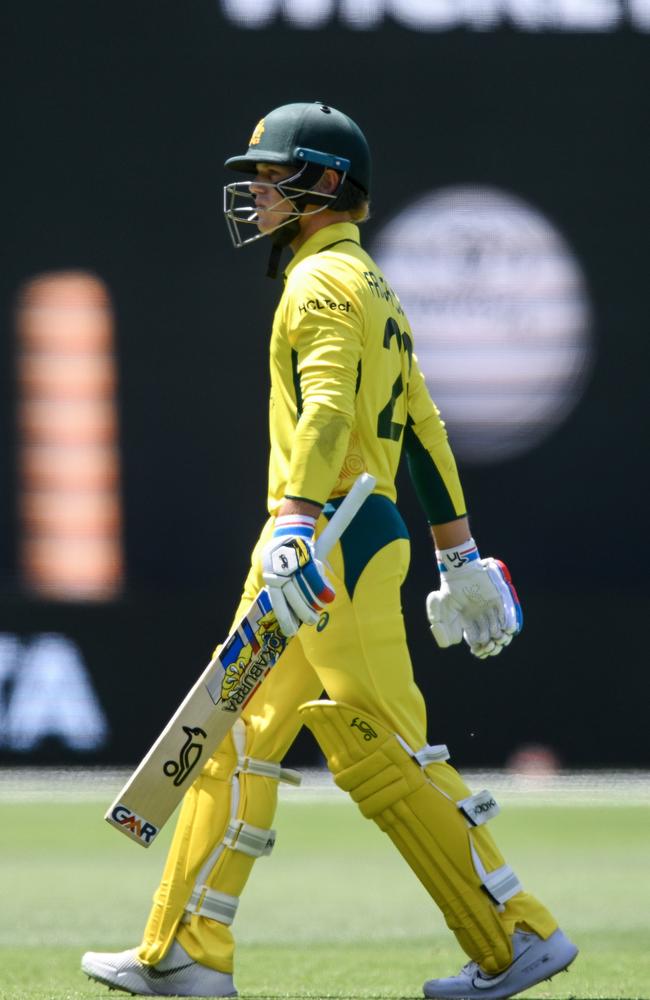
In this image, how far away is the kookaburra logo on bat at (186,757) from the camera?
3146 mm

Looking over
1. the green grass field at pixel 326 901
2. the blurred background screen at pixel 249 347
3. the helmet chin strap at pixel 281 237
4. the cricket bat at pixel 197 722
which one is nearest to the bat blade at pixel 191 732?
the cricket bat at pixel 197 722

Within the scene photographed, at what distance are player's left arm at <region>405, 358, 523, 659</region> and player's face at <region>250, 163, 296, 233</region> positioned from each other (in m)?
0.37

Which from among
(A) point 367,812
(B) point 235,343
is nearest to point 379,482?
(A) point 367,812

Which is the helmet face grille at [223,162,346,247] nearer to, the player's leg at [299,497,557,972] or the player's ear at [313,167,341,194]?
the player's ear at [313,167,341,194]

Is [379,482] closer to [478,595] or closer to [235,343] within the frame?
[478,595]

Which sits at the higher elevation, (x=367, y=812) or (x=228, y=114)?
(x=228, y=114)

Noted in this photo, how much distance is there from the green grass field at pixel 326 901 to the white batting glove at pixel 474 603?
66cm

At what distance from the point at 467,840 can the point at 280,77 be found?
4.13m

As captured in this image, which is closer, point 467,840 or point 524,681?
point 467,840

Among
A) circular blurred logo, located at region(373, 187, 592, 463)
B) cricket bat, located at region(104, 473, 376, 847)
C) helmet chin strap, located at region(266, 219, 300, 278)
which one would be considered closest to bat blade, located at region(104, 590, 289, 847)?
cricket bat, located at region(104, 473, 376, 847)

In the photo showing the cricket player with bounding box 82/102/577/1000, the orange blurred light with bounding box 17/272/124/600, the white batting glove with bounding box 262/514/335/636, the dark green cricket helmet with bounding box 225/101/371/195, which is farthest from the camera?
the orange blurred light with bounding box 17/272/124/600

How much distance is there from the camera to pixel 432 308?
6664mm

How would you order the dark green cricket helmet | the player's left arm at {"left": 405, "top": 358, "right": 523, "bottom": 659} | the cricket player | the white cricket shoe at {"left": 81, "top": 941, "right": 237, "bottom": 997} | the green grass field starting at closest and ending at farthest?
1. the cricket player
2. the white cricket shoe at {"left": 81, "top": 941, "right": 237, "bottom": 997}
3. the dark green cricket helmet
4. the player's left arm at {"left": 405, "top": 358, "right": 523, "bottom": 659}
5. the green grass field

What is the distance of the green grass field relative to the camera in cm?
367
